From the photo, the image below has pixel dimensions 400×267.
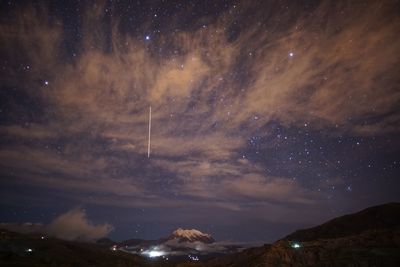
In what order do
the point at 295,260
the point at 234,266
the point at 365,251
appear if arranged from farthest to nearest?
1. the point at 234,266
2. the point at 295,260
3. the point at 365,251

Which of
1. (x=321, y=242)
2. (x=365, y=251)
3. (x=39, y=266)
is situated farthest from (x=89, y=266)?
(x=365, y=251)

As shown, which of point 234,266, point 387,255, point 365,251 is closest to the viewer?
point 387,255

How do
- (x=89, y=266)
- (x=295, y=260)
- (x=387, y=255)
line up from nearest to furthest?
1. (x=387, y=255)
2. (x=295, y=260)
3. (x=89, y=266)

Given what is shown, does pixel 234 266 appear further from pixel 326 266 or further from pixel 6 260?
pixel 6 260

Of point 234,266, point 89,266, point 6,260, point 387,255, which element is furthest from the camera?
point 89,266

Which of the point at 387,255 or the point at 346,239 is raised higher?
the point at 346,239

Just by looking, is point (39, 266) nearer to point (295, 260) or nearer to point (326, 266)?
point (295, 260)

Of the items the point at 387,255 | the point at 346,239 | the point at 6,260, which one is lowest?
the point at 387,255

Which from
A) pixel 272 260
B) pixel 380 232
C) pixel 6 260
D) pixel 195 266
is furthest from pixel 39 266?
pixel 380 232

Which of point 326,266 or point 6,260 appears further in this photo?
point 6,260
